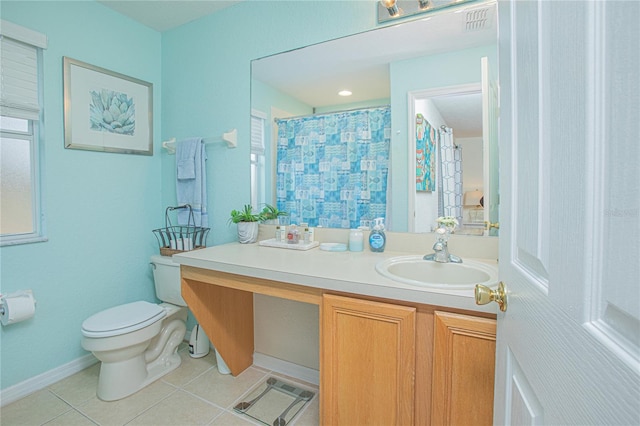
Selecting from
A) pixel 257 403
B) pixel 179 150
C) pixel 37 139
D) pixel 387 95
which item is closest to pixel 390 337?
pixel 257 403

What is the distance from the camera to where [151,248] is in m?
2.53

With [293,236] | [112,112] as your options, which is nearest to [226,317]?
[293,236]

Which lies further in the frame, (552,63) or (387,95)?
(387,95)

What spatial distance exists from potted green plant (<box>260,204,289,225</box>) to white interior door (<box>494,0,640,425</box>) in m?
1.61

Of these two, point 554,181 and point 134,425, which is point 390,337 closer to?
point 554,181

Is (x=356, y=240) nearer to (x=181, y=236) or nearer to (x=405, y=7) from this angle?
(x=405, y=7)

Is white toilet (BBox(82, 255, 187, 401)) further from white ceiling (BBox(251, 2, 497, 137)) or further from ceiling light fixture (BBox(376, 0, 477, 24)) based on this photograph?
ceiling light fixture (BBox(376, 0, 477, 24))

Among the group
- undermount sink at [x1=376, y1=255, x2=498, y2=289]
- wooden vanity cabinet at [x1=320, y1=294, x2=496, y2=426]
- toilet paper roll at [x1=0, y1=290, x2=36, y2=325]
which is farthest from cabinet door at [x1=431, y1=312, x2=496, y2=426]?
toilet paper roll at [x1=0, y1=290, x2=36, y2=325]

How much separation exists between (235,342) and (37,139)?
5.77ft

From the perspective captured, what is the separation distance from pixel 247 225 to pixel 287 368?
981mm

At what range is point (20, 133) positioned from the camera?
1.84 m

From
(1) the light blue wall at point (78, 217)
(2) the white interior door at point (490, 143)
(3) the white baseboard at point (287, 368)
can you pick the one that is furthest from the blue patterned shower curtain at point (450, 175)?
(1) the light blue wall at point (78, 217)

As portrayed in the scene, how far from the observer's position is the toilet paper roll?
1696 millimetres

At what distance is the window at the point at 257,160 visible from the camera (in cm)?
212
